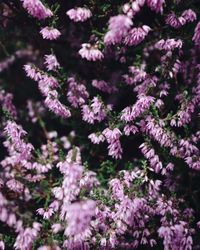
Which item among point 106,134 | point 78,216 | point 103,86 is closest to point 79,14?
point 103,86

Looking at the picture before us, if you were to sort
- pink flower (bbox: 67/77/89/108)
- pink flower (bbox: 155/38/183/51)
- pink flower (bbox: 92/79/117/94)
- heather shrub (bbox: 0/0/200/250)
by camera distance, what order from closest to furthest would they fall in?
heather shrub (bbox: 0/0/200/250)
pink flower (bbox: 155/38/183/51)
pink flower (bbox: 67/77/89/108)
pink flower (bbox: 92/79/117/94)

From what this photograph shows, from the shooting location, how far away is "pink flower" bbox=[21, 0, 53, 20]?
375 centimetres

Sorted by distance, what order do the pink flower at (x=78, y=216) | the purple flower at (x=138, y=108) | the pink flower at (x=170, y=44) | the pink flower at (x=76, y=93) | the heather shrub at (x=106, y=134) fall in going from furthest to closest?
1. the pink flower at (x=76, y=93)
2. the pink flower at (x=170, y=44)
3. the purple flower at (x=138, y=108)
4. the heather shrub at (x=106, y=134)
5. the pink flower at (x=78, y=216)

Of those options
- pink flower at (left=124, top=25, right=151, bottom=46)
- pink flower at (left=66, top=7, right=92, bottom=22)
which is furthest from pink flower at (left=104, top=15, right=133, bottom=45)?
pink flower at (left=66, top=7, right=92, bottom=22)

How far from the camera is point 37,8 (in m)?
3.82

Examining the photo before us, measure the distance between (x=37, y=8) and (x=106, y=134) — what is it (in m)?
1.32

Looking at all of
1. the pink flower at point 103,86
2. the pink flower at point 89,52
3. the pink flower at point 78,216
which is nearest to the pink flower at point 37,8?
the pink flower at point 89,52

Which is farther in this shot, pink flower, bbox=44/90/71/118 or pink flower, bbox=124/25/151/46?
pink flower, bbox=44/90/71/118

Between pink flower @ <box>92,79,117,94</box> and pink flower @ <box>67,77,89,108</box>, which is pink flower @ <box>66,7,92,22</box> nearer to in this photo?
pink flower @ <box>67,77,89,108</box>

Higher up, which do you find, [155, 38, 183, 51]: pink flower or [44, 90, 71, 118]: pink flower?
[155, 38, 183, 51]: pink flower

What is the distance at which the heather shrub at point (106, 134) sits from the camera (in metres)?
3.74

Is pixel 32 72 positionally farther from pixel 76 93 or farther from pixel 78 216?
pixel 78 216

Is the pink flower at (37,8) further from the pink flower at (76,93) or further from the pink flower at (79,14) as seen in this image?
the pink flower at (76,93)

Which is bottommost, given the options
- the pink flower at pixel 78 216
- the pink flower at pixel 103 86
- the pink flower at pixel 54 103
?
the pink flower at pixel 78 216
